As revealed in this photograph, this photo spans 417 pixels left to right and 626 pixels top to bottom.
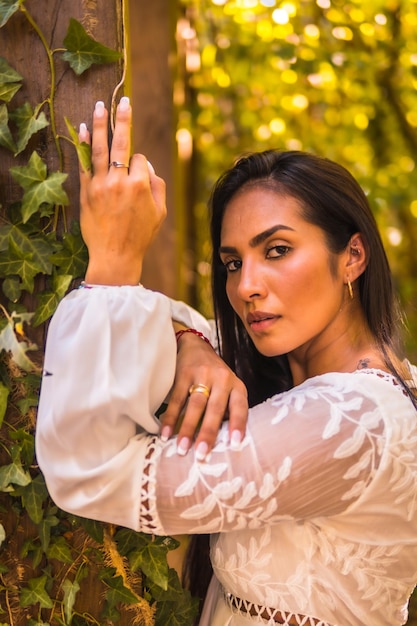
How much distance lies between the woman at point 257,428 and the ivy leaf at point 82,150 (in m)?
0.02

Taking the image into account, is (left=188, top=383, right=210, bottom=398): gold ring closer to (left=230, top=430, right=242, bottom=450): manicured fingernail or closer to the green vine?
(left=230, top=430, right=242, bottom=450): manicured fingernail

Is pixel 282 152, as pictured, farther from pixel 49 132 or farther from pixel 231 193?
pixel 49 132

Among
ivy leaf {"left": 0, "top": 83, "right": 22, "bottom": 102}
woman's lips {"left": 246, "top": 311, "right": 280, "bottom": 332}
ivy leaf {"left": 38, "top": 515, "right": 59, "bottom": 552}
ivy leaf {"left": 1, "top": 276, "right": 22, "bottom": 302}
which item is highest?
ivy leaf {"left": 0, "top": 83, "right": 22, "bottom": 102}

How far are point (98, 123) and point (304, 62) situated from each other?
2.44 m

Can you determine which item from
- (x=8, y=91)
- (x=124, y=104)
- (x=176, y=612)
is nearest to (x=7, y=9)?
(x=8, y=91)

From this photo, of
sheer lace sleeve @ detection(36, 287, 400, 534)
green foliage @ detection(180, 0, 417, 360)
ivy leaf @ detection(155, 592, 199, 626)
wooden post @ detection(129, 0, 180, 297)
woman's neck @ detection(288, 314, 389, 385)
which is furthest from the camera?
green foliage @ detection(180, 0, 417, 360)

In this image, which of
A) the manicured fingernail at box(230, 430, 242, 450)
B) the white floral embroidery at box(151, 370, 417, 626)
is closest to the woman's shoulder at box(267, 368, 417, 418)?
the white floral embroidery at box(151, 370, 417, 626)

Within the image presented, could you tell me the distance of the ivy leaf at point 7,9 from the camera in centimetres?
129

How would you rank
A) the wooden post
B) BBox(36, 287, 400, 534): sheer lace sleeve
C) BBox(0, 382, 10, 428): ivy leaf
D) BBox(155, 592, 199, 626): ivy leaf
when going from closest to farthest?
BBox(36, 287, 400, 534): sheer lace sleeve < BBox(0, 382, 10, 428): ivy leaf < BBox(155, 592, 199, 626): ivy leaf < the wooden post

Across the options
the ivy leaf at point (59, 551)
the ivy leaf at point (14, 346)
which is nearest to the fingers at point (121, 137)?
the ivy leaf at point (14, 346)

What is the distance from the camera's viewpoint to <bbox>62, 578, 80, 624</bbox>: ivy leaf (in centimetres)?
138

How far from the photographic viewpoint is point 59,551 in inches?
54.8

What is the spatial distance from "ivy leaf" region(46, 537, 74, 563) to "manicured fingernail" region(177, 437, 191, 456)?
0.33 m

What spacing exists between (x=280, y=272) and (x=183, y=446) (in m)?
0.48
